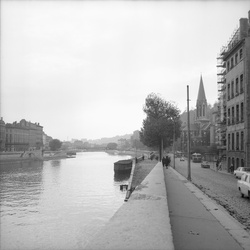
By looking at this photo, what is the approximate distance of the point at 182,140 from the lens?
436 feet

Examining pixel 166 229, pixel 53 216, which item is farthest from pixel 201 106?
pixel 166 229

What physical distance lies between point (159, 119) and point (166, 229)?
59642 millimetres

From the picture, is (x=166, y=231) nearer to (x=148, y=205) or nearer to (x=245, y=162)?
(x=148, y=205)

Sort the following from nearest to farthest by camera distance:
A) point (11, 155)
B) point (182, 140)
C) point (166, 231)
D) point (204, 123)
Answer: point (166, 231), point (11, 155), point (182, 140), point (204, 123)

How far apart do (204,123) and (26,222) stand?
130111 mm

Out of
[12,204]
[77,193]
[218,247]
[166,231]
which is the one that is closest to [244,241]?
[218,247]

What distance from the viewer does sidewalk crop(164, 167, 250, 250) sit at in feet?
27.9

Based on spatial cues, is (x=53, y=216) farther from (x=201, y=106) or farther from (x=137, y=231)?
(x=201, y=106)

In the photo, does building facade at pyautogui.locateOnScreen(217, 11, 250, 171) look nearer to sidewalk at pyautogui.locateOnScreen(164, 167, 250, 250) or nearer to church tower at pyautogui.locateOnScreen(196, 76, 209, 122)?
sidewalk at pyautogui.locateOnScreen(164, 167, 250, 250)

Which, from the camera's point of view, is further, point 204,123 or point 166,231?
point 204,123

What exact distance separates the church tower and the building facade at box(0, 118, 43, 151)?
250 ft

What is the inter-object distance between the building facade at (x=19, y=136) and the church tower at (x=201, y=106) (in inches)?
2995

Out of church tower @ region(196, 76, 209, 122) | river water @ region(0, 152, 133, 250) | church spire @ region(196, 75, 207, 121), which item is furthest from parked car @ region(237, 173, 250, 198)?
church spire @ region(196, 75, 207, 121)

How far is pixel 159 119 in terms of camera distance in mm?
66750
